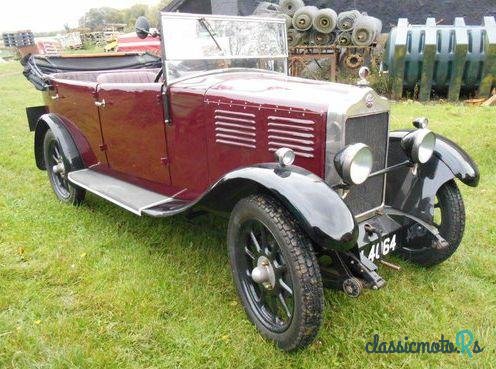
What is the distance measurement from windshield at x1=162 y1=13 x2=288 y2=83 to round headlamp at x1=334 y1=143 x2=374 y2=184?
4.75 ft

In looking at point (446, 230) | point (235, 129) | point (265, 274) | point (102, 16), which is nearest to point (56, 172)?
point (235, 129)

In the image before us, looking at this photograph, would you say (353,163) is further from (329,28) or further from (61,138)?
(329,28)

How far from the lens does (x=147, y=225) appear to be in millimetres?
3801

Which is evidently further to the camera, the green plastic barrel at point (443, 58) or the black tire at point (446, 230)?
the green plastic barrel at point (443, 58)

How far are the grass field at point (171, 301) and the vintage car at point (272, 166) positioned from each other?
8.6 inches

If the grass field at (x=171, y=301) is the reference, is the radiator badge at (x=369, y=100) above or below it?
above

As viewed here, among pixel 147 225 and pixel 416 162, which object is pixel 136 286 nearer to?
pixel 147 225

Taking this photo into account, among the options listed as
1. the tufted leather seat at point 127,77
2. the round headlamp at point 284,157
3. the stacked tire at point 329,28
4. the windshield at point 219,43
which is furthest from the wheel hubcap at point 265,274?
the stacked tire at point 329,28

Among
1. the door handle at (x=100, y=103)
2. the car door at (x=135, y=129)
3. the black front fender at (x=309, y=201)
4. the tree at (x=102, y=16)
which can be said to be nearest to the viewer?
the black front fender at (x=309, y=201)

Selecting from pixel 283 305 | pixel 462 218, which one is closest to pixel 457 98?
pixel 462 218

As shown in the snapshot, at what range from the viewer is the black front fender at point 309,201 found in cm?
206

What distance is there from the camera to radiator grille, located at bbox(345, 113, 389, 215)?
2556 mm

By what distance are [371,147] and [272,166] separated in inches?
29.5

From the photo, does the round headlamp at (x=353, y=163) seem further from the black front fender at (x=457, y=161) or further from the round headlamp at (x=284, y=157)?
the black front fender at (x=457, y=161)
